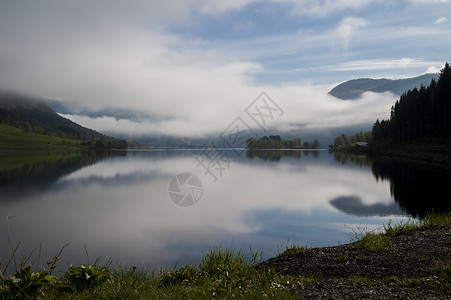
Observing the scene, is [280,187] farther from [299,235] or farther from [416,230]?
[416,230]

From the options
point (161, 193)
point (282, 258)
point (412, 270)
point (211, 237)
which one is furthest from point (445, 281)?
point (161, 193)

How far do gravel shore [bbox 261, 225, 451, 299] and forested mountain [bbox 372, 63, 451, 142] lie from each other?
92.9 meters

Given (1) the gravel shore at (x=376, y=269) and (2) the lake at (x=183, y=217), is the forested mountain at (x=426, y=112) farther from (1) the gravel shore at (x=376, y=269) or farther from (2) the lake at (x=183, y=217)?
(1) the gravel shore at (x=376, y=269)

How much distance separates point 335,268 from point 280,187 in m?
30.1

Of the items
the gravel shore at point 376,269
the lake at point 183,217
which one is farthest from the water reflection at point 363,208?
the gravel shore at point 376,269

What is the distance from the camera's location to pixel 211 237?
17.3 meters

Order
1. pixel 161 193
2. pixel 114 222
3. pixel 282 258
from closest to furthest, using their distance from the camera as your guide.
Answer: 1. pixel 282 258
2. pixel 114 222
3. pixel 161 193

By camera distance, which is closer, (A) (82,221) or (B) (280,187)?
(A) (82,221)

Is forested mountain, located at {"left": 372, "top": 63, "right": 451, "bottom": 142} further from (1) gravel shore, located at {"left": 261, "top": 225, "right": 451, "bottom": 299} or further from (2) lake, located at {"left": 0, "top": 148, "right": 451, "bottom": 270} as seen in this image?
(1) gravel shore, located at {"left": 261, "top": 225, "right": 451, "bottom": 299}

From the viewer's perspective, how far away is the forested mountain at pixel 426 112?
281 ft

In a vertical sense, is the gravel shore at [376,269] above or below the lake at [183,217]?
above

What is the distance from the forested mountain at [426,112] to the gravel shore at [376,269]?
92854 mm

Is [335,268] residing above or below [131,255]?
above

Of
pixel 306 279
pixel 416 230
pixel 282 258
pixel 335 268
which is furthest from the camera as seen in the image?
pixel 416 230
